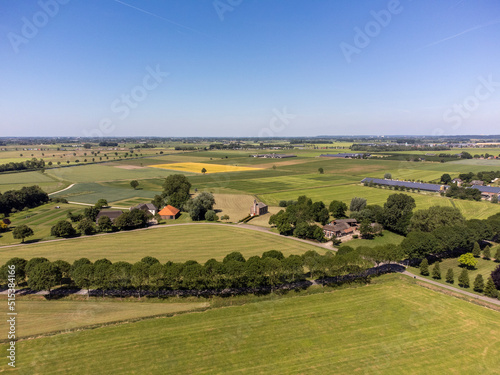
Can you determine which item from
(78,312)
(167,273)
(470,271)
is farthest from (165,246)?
(470,271)

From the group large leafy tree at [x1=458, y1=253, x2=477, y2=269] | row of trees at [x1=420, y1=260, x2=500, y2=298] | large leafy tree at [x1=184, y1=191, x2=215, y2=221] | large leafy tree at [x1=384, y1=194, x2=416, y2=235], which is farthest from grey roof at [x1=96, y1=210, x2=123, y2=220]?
large leafy tree at [x1=458, y1=253, x2=477, y2=269]

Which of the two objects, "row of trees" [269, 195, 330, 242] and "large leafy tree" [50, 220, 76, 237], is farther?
"large leafy tree" [50, 220, 76, 237]

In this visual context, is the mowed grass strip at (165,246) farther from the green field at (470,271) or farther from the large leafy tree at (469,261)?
the large leafy tree at (469,261)

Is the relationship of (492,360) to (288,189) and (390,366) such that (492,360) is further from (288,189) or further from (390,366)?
(288,189)

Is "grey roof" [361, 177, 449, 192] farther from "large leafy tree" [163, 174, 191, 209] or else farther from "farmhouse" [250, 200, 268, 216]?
"large leafy tree" [163, 174, 191, 209]

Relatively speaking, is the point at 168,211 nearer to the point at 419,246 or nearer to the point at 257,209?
the point at 257,209

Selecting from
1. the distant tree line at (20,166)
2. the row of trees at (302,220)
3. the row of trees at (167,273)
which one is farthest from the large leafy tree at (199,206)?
the distant tree line at (20,166)

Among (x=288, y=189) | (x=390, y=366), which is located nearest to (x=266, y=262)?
(x=390, y=366)
